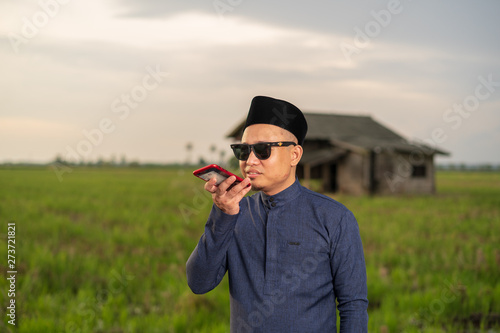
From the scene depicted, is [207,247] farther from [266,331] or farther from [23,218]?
[23,218]

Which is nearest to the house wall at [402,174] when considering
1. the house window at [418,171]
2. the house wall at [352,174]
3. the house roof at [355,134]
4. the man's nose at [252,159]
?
the house window at [418,171]

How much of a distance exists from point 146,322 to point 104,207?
13192mm

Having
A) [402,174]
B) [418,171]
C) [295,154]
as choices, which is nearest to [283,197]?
[295,154]

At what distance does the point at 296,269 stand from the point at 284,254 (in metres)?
0.09

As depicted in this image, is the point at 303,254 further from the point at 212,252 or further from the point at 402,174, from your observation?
the point at 402,174

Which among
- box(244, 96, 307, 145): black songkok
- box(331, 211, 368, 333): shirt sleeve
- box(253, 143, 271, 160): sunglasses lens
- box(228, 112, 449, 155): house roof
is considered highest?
box(228, 112, 449, 155): house roof

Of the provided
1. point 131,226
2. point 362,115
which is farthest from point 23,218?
point 362,115

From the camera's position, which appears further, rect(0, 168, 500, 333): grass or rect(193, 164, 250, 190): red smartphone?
rect(0, 168, 500, 333): grass

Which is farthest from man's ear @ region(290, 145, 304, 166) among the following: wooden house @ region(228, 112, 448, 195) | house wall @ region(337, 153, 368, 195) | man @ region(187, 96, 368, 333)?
house wall @ region(337, 153, 368, 195)

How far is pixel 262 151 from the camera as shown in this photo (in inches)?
81.7

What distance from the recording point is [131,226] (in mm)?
12617

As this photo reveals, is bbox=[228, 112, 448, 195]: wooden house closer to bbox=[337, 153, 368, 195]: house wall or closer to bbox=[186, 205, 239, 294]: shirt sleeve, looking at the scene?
bbox=[337, 153, 368, 195]: house wall

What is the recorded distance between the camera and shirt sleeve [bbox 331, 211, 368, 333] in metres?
2.07

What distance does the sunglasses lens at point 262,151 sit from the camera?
81.5 inches
